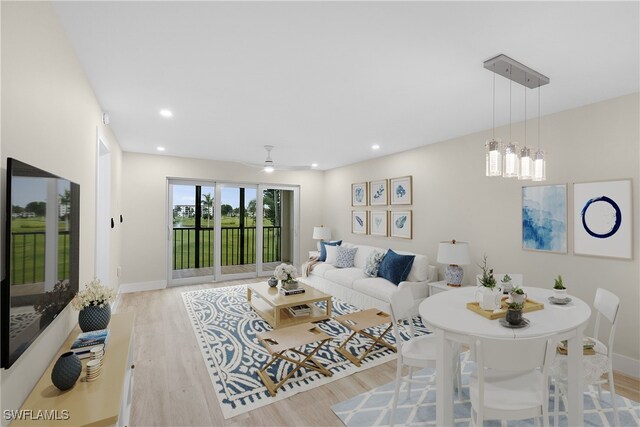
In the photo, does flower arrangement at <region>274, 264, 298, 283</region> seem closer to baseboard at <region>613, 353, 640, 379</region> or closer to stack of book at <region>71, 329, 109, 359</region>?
stack of book at <region>71, 329, 109, 359</region>

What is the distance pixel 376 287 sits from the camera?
4.42 meters

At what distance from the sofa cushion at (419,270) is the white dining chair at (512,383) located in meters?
2.56

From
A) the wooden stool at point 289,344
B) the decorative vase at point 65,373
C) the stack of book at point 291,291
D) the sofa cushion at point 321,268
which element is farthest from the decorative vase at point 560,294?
the sofa cushion at point 321,268

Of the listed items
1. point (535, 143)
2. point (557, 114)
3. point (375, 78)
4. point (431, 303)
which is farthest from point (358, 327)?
point (557, 114)

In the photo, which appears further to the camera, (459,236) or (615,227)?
(459,236)

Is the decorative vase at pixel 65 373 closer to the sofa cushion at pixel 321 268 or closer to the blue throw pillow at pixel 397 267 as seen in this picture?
the blue throw pillow at pixel 397 267

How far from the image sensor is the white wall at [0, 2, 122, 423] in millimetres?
1225

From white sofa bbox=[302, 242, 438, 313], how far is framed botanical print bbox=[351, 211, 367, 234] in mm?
578

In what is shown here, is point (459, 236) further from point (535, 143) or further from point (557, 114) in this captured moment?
point (557, 114)

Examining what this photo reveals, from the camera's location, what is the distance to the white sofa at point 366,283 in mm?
4320

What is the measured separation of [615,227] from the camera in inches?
112

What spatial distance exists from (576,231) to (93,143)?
194 inches

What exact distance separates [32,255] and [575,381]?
307cm

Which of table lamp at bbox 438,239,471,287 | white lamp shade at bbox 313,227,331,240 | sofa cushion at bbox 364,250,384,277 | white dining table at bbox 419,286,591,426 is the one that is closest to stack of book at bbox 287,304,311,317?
sofa cushion at bbox 364,250,384,277
